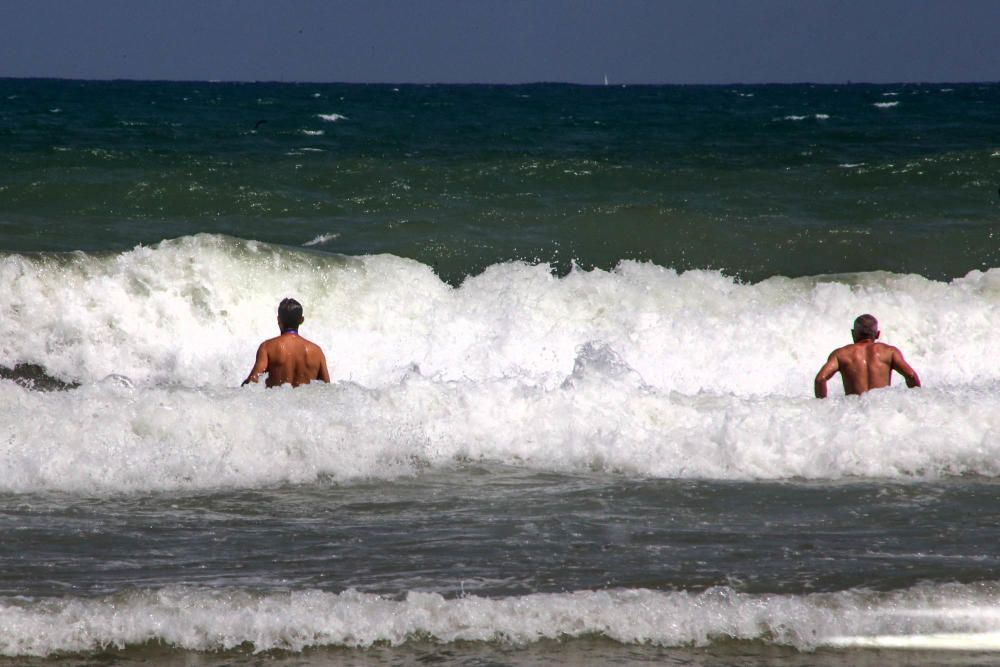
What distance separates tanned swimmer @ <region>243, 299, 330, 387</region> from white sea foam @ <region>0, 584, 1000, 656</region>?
345cm

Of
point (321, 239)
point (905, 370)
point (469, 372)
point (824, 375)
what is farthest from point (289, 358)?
point (321, 239)

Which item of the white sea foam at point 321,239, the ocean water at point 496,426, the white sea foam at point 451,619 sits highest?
the white sea foam at point 321,239

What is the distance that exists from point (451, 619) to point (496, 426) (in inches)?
127

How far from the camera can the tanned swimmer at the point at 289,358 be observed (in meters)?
8.36

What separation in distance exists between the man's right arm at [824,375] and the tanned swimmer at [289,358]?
10.4 feet

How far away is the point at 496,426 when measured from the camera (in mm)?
7992

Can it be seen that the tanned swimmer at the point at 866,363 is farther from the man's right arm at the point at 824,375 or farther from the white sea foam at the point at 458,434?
the white sea foam at the point at 458,434

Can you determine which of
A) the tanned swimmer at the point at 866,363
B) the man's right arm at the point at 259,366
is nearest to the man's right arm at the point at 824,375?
the tanned swimmer at the point at 866,363

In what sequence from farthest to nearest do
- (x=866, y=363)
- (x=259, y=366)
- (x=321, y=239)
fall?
(x=321, y=239)
(x=866, y=363)
(x=259, y=366)

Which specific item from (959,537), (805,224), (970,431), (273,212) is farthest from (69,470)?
(805,224)

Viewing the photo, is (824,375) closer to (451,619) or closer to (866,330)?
(866,330)

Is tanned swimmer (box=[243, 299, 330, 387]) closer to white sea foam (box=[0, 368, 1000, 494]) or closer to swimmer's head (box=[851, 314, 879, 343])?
white sea foam (box=[0, 368, 1000, 494])

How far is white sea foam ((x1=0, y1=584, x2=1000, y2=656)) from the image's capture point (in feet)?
15.4

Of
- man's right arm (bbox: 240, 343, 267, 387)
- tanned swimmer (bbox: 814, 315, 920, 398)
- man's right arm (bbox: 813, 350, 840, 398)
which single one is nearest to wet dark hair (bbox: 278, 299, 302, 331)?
man's right arm (bbox: 240, 343, 267, 387)
